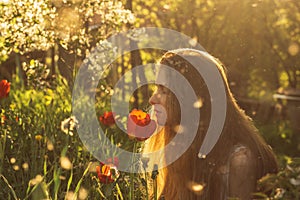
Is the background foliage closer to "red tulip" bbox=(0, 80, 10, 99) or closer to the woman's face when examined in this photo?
"red tulip" bbox=(0, 80, 10, 99)

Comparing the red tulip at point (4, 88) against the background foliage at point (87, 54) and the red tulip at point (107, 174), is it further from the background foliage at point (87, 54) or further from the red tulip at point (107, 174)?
the red tulip at point (107, 174)

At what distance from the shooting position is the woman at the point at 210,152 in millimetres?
2645

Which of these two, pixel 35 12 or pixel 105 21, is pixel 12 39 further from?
pixel 105 21

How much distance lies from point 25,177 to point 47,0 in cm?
133

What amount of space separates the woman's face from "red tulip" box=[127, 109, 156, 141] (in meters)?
0.23

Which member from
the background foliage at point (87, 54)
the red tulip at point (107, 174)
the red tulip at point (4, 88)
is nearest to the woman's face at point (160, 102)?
the red tulip at point (107, 174)

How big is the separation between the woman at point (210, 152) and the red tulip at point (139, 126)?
24 centimetres

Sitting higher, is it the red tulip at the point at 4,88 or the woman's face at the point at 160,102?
the red tulip at the point at 4,88

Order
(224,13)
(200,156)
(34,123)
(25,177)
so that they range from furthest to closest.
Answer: (224,13) → (34,123) → (25,177) → (200,156)

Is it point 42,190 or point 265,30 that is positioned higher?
point 265,30

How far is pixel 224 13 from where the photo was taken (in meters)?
8.34

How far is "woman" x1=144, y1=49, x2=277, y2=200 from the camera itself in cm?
264

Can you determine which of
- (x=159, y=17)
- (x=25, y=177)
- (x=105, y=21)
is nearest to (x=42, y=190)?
(x=25, y=177)

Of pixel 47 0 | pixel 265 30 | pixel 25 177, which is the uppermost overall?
pixel 265 30
